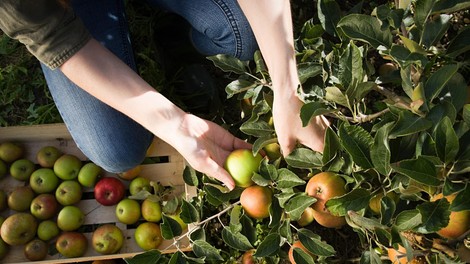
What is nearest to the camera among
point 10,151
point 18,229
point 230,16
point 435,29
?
point 435,29

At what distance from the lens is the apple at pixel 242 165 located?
55.0 inches

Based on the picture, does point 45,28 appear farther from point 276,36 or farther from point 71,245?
point 71,245

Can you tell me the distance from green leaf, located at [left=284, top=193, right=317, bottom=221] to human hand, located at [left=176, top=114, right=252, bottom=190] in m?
0.24

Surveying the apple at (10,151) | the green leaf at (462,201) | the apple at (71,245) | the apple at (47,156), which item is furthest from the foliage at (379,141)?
the apple at (10,151)

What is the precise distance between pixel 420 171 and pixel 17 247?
1.44 m

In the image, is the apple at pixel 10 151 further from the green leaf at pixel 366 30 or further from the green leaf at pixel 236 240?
the green leaf at pixel 366 30

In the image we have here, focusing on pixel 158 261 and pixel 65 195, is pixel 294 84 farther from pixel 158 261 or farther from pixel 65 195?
pixel 65 195

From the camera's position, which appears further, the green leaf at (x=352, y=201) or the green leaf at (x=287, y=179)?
the green leaf at (x=287, y=179)

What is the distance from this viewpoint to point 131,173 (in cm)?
183

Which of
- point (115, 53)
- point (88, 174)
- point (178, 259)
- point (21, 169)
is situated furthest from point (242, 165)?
point (21, 169)

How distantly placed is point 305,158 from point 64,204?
979 millimetres

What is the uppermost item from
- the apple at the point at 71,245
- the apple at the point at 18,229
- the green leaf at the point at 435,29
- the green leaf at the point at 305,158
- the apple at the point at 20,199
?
the green leaf at the point at 435,29

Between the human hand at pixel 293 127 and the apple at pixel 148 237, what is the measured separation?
2.14 ft

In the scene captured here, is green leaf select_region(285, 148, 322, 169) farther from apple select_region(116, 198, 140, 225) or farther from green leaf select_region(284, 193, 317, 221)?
apple select_region(116, 198, 140, 225)
